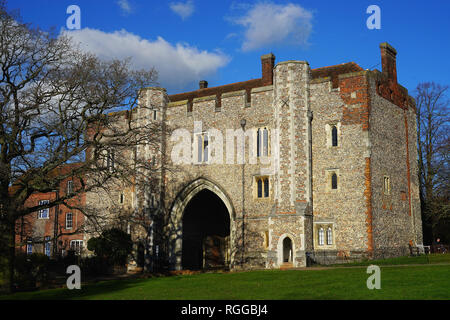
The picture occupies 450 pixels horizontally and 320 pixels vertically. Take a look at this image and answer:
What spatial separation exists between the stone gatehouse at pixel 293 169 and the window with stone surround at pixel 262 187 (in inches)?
2.0

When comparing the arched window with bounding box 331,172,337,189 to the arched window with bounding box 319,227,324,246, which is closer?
the arched window with bounding box 319,227,324,246

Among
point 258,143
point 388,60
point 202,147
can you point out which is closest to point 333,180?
point 258,143

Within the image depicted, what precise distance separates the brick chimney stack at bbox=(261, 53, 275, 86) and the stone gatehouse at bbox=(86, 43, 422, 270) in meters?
0.08

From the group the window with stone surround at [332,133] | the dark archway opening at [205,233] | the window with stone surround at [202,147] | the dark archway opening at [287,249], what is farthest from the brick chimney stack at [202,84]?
the dark archway opening at [287,249]

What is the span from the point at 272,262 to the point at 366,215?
4.78 metres

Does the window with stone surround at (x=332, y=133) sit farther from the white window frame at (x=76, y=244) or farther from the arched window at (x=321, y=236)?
the white window frame at (x=76, y=244)

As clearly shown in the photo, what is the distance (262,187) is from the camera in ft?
85.3

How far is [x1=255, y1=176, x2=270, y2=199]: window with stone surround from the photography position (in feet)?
84.8

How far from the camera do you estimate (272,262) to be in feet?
77.0

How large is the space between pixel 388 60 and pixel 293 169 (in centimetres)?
890

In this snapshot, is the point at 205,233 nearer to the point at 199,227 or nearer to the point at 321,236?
the point at 199,227

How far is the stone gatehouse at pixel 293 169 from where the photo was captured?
2373 centimetres

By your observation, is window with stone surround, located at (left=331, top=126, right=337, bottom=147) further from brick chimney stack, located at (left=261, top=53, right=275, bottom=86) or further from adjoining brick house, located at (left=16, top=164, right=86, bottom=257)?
adjoining brick house, located at (left=16, top=164, right=86, bottom=257)

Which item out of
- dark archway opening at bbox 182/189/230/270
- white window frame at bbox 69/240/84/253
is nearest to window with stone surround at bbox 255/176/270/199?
dark archway opening at bbox 182/189/230/270
